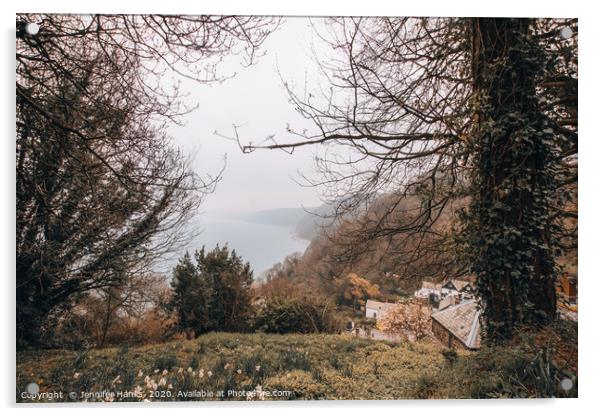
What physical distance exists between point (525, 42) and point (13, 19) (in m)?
4.89

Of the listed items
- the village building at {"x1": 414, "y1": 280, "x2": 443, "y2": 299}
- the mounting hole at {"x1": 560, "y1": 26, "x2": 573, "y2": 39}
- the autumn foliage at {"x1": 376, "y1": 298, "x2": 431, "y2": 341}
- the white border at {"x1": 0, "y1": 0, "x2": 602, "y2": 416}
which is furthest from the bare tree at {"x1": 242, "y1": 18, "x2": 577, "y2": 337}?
the autumn foliage at {"x1": 376, "y1": 298, "x2": 431, "y2": 341}

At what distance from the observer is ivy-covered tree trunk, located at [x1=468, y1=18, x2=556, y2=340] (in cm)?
341

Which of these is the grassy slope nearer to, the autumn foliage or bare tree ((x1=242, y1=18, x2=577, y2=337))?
the autumn foliage

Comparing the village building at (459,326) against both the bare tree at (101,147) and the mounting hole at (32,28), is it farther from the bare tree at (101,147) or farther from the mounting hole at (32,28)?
the mounting hole at (32,28)

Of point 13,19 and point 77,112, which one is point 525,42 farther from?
point 13,19

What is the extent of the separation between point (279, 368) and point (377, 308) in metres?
1.16

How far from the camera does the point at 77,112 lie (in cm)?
349

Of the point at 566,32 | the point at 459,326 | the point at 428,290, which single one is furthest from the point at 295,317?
the point at 566,32

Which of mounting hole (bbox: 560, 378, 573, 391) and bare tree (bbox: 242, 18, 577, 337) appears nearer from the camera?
mounting hole (bbox: 560, 378, 573, 391)

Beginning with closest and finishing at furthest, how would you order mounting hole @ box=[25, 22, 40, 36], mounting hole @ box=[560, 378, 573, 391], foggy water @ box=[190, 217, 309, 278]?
mounting hole @ box=[560, 378, 573, 391]
mounting hole @ box=[25, 22, 40, 36]
foggy water @ box=[190, 217, 309, 278]

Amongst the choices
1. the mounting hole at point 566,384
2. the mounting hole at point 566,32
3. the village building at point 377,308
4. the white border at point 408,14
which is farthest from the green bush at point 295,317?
the mounting hole at point 566,32

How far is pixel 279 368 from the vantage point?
3.50m

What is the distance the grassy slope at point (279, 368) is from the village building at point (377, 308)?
270mm

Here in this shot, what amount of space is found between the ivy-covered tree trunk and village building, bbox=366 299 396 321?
925mm
